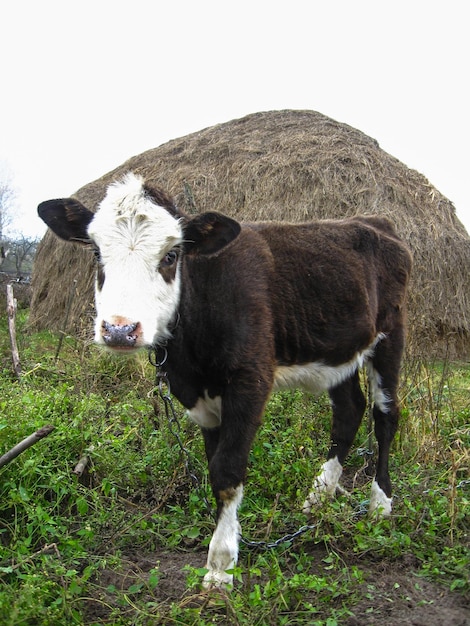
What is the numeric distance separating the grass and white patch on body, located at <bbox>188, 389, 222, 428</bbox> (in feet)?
2.12

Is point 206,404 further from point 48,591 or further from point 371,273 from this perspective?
point 371,273

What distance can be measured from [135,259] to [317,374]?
6.34 feet

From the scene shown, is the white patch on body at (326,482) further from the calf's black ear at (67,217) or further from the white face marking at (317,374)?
the calf's black ear at (67,217)

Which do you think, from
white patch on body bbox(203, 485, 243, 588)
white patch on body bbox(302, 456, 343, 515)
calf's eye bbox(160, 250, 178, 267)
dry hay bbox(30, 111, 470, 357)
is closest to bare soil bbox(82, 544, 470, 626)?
white patch on body bbox(203, 485, 243, 588)

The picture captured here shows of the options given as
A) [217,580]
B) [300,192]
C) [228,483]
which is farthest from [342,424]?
[300,192]

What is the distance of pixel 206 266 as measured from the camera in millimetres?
4117

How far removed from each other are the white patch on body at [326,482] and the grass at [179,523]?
0.09 metres

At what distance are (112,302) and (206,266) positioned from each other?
974mm

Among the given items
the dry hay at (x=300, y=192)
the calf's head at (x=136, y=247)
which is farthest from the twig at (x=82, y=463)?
the dry hay at (x=300, y=192)

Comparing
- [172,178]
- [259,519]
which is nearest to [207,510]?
[259,519]

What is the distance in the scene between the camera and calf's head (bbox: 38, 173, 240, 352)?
3.28 metres

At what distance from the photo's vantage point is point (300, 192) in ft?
45.4

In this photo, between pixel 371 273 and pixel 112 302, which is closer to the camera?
pixel 112 302

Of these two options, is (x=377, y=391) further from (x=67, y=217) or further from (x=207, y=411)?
(x=67, y=217)
